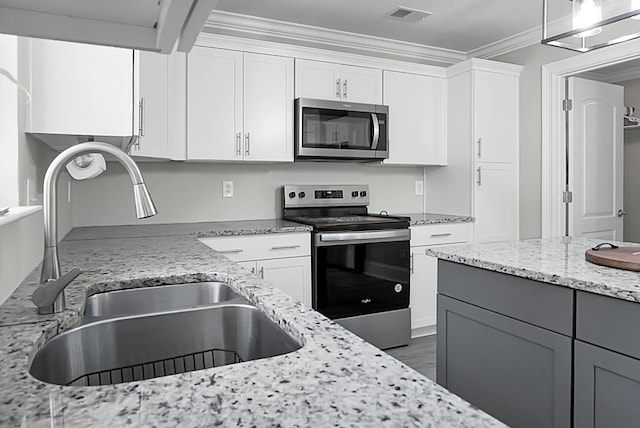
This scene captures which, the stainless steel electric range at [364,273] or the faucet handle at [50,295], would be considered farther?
the stainless steel electric range at [364,273]

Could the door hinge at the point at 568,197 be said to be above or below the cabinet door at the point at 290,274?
above

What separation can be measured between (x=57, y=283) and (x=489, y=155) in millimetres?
3380

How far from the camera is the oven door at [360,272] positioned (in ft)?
9.66

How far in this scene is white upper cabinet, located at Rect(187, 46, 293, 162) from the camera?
2936mm

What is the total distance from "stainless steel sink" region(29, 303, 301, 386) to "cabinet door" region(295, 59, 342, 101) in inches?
94.9

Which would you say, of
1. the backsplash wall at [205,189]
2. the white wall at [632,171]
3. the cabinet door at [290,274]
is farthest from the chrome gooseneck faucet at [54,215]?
the white wall at [632,171]

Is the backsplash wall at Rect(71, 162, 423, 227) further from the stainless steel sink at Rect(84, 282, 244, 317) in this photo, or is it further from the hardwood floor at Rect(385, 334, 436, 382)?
the stainless steel sink at Rect(84, 282, 244, 317)

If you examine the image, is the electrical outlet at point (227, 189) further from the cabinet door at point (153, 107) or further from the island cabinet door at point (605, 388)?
the island cabinet door at point (605, 388)

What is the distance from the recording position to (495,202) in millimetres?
3684

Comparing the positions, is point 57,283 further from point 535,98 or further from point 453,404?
point 535,98

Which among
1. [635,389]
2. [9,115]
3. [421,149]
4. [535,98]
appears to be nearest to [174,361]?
[9,115]

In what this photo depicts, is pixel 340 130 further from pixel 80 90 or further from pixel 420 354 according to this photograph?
pixel 80 90

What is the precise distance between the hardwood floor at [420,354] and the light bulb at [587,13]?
6.50 feet

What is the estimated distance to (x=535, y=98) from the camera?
3678 mm
